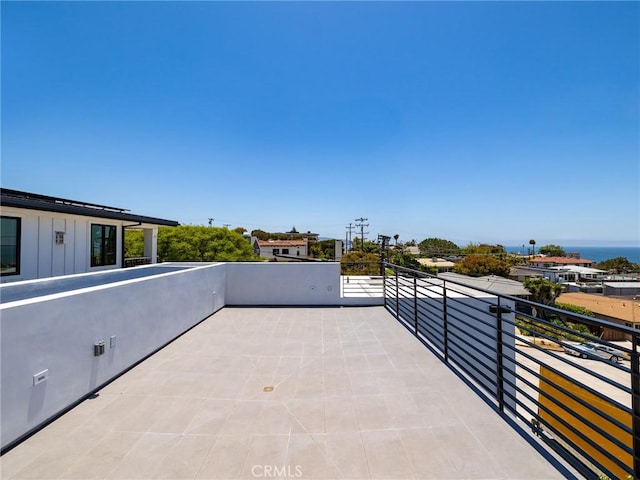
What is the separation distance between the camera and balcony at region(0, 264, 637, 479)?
1748 millimetres

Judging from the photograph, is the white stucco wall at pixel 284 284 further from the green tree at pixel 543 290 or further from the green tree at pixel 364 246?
the green tree at pixel 364 246

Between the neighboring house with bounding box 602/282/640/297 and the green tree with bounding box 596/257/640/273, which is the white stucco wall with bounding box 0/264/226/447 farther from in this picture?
the green tree with bounding box 596/257/640/273

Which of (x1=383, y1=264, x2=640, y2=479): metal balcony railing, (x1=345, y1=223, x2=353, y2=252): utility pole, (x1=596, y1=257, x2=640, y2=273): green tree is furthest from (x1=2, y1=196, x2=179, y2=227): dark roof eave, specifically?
(x1=596, y1=257, x2=640, y2=273): green tree

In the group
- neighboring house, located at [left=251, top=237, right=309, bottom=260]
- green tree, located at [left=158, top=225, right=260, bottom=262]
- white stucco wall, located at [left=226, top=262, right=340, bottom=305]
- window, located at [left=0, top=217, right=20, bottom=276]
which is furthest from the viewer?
neighboring house, located at [left=251, top=237, right=309, bottom=260]

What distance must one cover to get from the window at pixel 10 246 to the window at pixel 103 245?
168 centimetres

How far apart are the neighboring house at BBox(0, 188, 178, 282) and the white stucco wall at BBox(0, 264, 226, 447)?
11.1 ft

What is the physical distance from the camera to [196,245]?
61.4ft

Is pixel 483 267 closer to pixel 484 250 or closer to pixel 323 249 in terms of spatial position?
pixel 484 250

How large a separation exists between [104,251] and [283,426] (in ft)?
24.5

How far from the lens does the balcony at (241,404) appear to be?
175 centimetres

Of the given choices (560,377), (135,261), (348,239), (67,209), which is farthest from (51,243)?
(348,239)

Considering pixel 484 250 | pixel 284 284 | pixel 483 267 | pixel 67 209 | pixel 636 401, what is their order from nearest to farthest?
1. pixel 636 401
2. pixel 67 209
3. pixel 284 284
4. pixel 483 267
5. pixel 484 250

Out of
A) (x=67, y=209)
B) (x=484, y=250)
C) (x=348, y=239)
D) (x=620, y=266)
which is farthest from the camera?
(x=620, y=266)

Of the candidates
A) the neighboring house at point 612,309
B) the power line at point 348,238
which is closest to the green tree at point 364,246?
the power line at point 348,238
